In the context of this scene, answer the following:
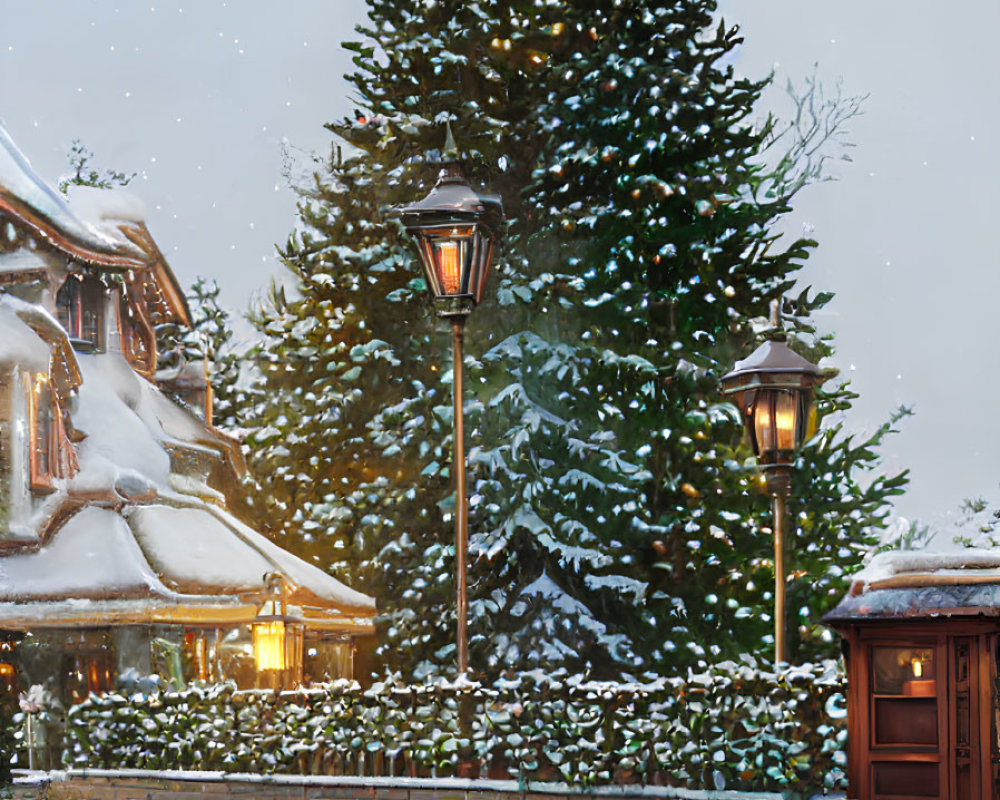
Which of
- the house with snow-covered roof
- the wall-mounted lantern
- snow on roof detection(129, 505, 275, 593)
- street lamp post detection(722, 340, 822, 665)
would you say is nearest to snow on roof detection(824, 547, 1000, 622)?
street lamp post detection(722, 340, 822, 665)

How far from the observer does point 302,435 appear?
2756 centimetres

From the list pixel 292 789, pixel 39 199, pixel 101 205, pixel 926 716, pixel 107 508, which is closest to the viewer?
pixel 926 716

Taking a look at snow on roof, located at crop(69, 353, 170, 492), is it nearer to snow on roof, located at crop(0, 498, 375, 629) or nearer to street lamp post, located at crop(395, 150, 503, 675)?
snow on roof, located at crop(0, 498, 375, 629)

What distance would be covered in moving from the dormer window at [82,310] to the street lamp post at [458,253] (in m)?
14.5

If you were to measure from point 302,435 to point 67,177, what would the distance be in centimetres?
1866

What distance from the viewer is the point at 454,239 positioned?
1473cm

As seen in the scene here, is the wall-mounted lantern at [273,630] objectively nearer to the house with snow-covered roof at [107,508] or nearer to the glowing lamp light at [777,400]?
the house with snow-covered roof at [107,508]

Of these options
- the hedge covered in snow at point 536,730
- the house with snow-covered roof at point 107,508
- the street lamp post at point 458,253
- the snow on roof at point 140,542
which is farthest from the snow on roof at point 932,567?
the snow on roof at point 140,542

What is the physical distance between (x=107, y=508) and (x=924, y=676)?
52.2ft

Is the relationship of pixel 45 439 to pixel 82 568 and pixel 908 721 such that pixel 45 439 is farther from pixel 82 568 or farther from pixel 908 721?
pixel 908 721

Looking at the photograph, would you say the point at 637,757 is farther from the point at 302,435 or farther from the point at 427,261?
the point at 302,435

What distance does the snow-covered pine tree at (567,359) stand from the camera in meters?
24.5

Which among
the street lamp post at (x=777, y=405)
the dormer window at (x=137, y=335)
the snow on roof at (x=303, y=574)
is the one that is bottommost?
the snow on roof at (x=303, y=574)

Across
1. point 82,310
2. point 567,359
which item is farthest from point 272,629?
point 82,310
